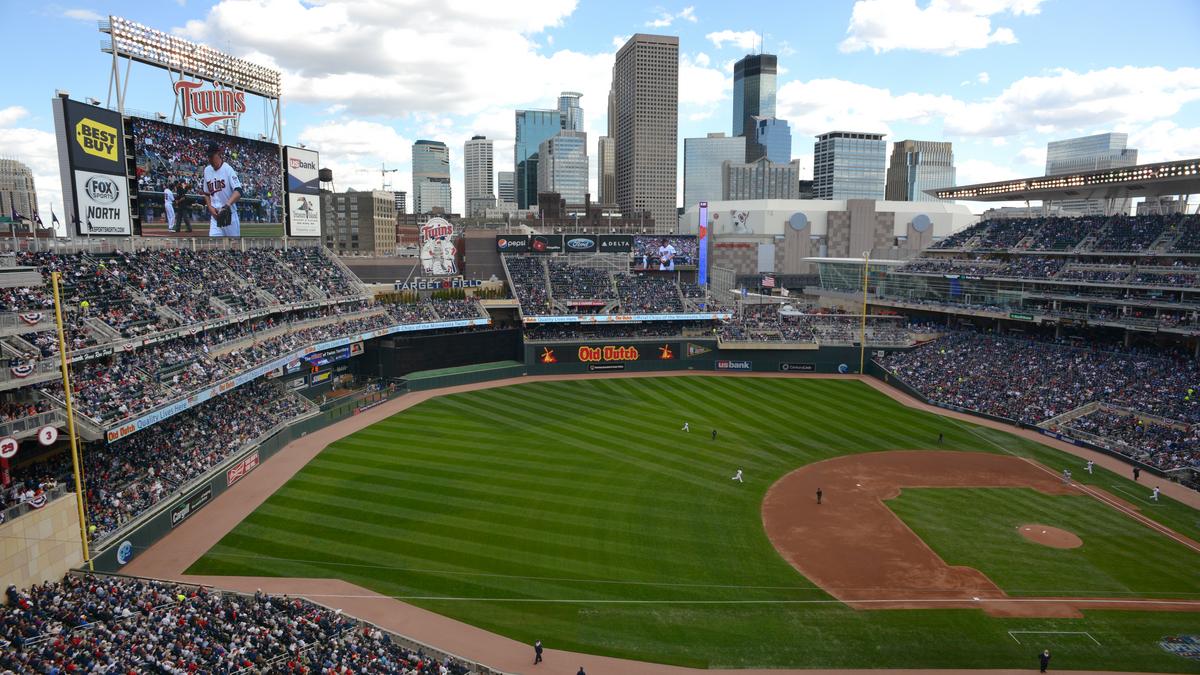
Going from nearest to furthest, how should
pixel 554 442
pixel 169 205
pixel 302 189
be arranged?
pixel 554 442 < pixel 169 205 < pixel 302 189

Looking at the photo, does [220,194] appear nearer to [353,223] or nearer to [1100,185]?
[1100,185]

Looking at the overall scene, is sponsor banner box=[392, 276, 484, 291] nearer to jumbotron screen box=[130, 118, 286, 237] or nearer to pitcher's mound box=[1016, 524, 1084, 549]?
jumbotron screen box=[130, 118, 286, 237]

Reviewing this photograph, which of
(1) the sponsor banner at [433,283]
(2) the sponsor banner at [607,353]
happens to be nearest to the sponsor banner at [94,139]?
(1) the sponsor banner at [433,283]

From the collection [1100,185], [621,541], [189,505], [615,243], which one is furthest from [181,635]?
[1100,185]

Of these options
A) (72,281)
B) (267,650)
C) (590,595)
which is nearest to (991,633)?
(590,595)

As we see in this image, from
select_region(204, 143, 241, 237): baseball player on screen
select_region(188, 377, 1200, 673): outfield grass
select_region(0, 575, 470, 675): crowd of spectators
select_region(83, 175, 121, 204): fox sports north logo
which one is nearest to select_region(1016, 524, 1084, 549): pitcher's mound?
select_region(188, 377, 1200, 673): outfield grass

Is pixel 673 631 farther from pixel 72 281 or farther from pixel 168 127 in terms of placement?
pixel 168 127
